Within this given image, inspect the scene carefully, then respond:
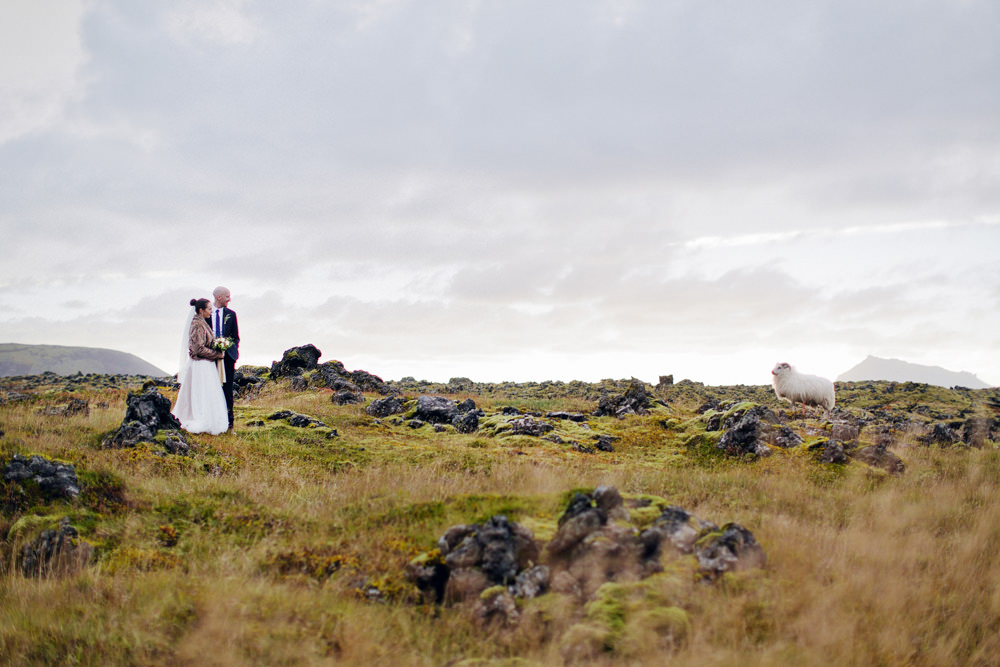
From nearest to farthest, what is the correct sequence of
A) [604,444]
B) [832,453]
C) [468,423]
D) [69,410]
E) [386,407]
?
[832,453] → [604,444] → [69,410] → [468,423] → [386,407]

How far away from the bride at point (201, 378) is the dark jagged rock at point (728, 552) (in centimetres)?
1414

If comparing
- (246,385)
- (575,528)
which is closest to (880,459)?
(575,528)

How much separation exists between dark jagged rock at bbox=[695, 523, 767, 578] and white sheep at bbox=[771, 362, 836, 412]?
19.0m

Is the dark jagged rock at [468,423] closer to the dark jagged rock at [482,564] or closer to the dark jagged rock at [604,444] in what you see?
the dark jagged rock at [604,444]

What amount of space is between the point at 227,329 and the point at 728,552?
15.1 meters

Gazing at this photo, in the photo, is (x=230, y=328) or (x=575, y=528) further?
(x=230, y=328)

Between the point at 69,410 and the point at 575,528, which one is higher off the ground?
the point at 69,410

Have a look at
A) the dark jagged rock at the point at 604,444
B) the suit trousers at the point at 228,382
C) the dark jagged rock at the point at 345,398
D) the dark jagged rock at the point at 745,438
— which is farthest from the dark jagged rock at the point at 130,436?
the dark jagged rock at the point at 745,438

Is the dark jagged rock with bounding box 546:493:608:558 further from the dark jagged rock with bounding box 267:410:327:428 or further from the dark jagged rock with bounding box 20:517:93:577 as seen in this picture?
the dark jagged rock with bounding box 267:410:327:428

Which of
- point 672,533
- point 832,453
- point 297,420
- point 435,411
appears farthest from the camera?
point 435,411

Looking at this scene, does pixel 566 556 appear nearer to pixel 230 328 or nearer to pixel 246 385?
pixel 230 328

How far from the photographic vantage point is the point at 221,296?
16.7 meters

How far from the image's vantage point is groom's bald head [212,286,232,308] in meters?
16.7

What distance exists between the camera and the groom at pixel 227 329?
1678 cm
